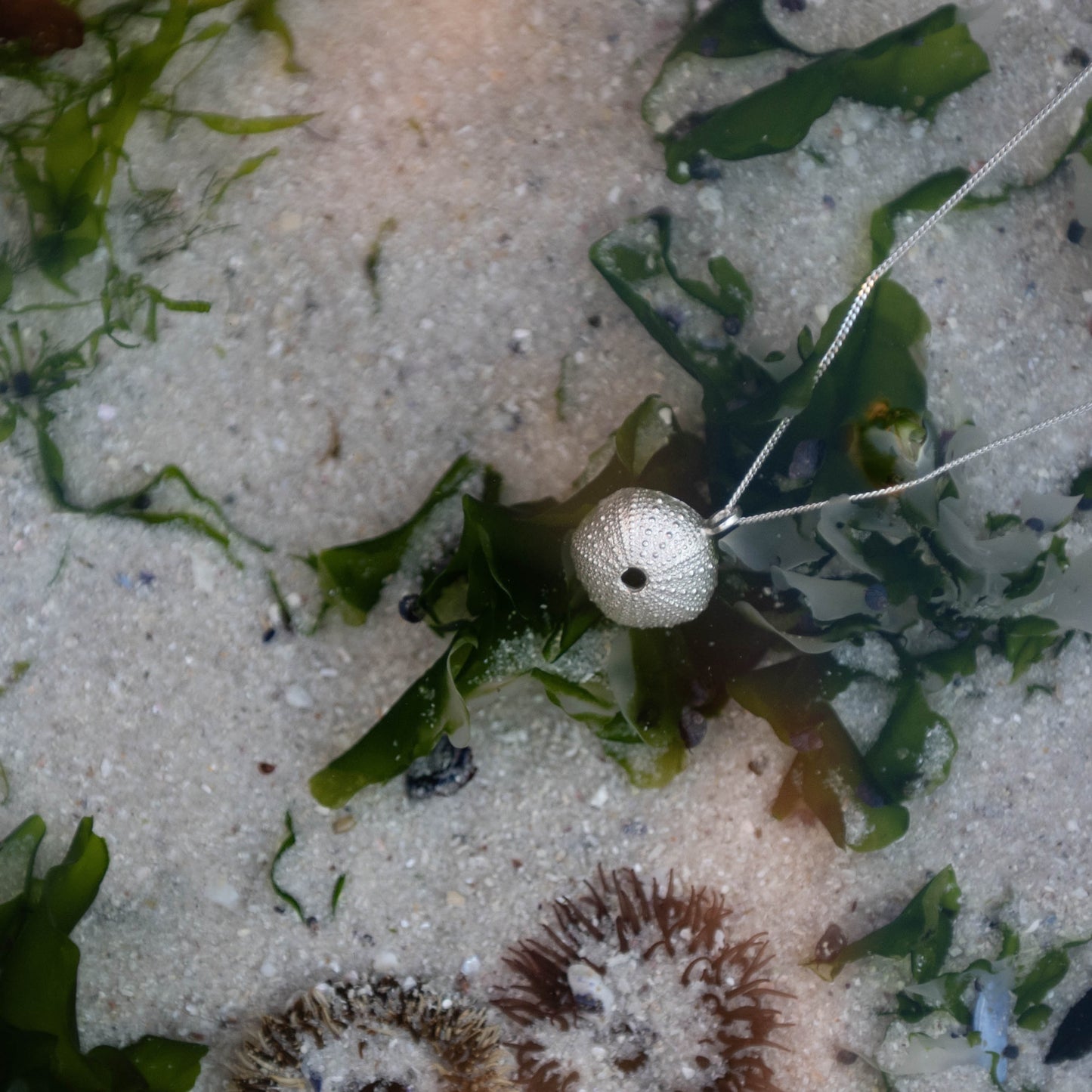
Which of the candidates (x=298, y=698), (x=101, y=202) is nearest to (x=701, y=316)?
(x=298, y=698)

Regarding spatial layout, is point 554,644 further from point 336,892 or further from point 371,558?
point 336,892

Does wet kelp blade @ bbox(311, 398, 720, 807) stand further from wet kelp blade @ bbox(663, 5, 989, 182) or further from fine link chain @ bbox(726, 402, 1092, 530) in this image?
wet kelp blade @ bbox(663, 5, 989, 182)

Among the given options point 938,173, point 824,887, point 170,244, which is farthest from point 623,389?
point 824,887

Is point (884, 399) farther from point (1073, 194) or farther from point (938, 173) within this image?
point (1073, 194)

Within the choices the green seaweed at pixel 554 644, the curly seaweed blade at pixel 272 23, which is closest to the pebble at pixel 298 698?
the green seaweed at pixel 554 644

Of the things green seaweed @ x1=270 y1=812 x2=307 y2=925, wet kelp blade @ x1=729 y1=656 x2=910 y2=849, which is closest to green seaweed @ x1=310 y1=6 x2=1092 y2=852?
wet kelp blade @ x1=729 y1=656 x2=910 y2=849

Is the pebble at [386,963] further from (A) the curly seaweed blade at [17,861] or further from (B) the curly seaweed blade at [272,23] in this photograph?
(B) the curly seaweed blade at [272,23]
